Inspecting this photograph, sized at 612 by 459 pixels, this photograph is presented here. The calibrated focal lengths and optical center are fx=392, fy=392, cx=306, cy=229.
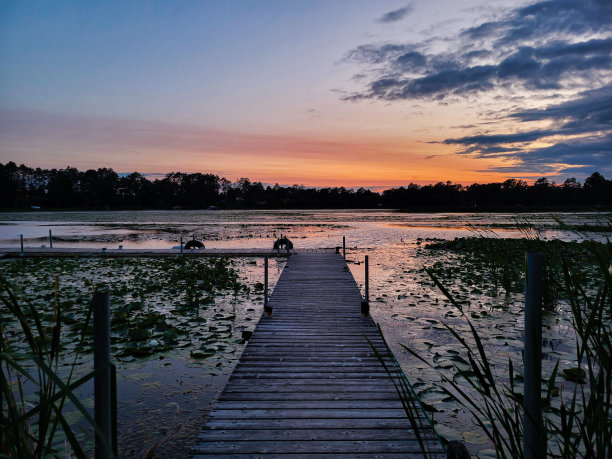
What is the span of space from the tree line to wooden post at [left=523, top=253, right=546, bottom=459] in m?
108

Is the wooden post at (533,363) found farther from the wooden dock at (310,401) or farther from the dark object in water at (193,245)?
the dark object in water at (193,245)

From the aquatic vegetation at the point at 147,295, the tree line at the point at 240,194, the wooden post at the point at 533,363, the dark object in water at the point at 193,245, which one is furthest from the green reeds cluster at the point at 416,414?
the tree line at the point at 240,194

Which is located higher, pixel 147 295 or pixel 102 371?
pixel 102 371

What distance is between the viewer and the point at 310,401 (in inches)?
161

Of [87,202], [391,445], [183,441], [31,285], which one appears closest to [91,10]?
[31,285]

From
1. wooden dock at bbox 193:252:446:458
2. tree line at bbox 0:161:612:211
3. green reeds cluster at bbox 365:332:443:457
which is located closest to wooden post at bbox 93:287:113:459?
Result: green reeds cluster at bbox 365:332:443:457

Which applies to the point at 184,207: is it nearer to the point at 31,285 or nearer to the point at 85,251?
Result: the point at 85,251

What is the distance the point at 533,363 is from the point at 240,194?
433ft

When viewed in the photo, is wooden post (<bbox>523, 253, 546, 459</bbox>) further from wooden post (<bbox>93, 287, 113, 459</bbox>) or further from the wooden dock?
wooden post (<bbox>93, 287, 113, 459</bbox>)

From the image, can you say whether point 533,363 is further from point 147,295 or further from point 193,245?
point 193,245

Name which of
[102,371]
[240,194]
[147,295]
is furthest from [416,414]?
[240,194]

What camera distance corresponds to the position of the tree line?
99.4m

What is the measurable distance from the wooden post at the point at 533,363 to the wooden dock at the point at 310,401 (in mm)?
527

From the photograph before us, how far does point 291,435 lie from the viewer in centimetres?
347
